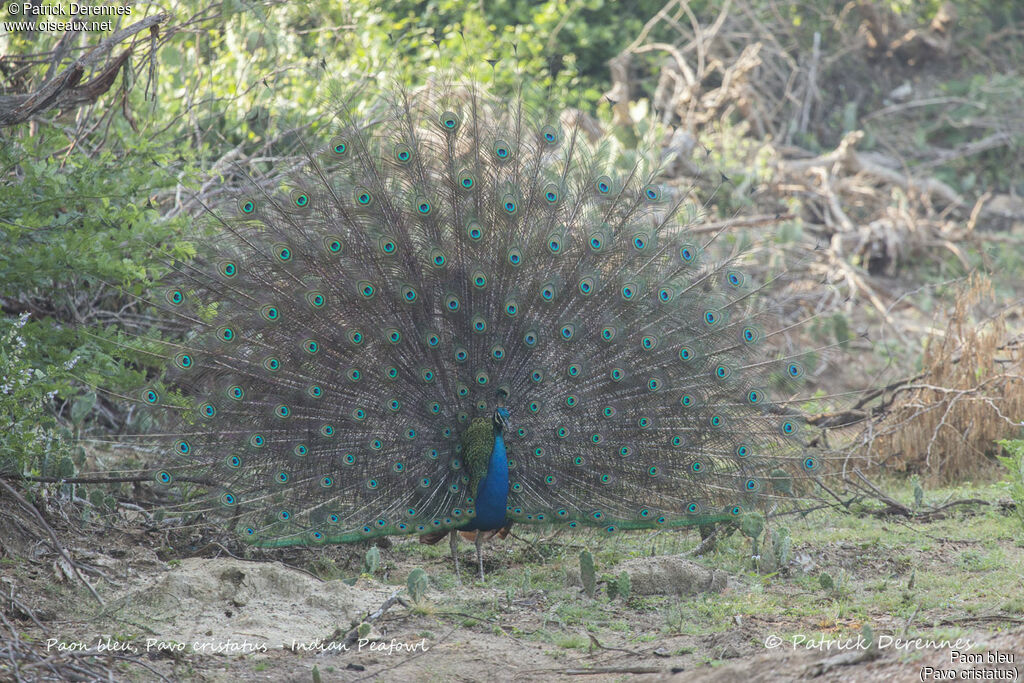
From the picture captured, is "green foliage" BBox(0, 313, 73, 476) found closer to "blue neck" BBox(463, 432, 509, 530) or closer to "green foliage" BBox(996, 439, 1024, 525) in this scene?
"blue neck" BBox(463, 432, 509, 530)

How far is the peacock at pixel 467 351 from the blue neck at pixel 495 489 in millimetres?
13

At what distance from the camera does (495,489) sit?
5.70 m

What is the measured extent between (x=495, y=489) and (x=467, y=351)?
849 millimetres

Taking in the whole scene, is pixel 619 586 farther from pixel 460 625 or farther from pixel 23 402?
pixel 23 402

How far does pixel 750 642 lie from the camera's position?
4773 mm

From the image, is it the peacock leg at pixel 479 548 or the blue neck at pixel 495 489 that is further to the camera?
the peacock leg at pixel 479 548

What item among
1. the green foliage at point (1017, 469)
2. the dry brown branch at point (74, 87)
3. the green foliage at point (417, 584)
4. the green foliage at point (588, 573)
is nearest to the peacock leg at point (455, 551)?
the green foliage at point (417, 584)

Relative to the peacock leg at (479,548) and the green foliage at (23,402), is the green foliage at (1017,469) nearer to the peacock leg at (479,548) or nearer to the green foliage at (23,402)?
the peacock leg at (479,548)

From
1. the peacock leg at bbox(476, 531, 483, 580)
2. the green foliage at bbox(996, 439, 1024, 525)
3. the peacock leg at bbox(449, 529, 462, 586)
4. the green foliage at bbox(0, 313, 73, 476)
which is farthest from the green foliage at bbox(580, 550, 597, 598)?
the green foliage at bbox(0, 313, 73, 476)

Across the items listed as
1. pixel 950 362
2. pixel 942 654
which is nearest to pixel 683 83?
pixel 950 362

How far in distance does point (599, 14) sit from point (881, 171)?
5.46 meters

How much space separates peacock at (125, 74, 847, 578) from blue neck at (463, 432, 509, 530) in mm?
13

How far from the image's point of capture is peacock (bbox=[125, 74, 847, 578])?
18.6 ft

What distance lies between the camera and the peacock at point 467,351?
567cm
